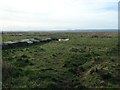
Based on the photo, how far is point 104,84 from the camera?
17.5 metres

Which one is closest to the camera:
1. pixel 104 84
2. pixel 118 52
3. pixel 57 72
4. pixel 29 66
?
pixel 104 84

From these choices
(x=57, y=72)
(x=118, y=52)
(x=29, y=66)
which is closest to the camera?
(x=57, y=72)

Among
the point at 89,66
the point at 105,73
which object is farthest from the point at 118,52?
the point at 105,73

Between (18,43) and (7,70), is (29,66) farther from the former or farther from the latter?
(18,43)

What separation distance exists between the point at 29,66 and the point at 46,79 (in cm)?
495

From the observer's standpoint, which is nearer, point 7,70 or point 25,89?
point 25,89

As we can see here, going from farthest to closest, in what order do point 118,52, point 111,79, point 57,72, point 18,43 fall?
point 18,43 < point 118,52 < point 57,72 < point 111,79

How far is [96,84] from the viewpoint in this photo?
17.7 meters

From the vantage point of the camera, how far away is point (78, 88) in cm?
1691

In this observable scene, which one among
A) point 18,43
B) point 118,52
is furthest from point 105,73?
point 18,43

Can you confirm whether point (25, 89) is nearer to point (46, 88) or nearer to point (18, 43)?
point (46, 88)

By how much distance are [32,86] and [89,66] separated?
7.82 meters

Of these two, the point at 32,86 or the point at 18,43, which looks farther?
the point at 18,43

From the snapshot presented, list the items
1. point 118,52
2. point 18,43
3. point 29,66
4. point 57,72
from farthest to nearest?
1. point 18,43
2. point 118,52
3. point 29,66
4. point 57,72
